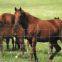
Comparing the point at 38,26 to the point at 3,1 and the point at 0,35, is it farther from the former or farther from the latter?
the point at 3,1

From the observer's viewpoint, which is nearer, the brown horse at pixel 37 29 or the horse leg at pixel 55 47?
the brown horse at pixel 37 29

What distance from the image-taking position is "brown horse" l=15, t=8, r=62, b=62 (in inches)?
474

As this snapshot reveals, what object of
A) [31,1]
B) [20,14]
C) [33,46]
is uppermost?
[20,14]

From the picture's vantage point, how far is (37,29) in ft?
40.1

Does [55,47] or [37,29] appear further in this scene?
[55,47]

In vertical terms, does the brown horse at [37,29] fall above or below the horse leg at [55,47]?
above

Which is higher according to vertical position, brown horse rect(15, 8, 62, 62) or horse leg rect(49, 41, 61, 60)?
brown horse rect(15, 8, 62, 62)

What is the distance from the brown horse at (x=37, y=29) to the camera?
39.5 feet

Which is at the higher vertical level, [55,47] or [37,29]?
[37,29]

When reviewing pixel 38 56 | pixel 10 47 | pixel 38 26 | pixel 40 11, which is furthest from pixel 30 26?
pixel 40 11

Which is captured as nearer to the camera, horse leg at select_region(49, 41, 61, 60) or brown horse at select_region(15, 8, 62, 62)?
brown horse at select_region(15, 8, 62, 62)

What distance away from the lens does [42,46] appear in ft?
49.5

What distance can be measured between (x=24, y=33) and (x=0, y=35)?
5.07 feet

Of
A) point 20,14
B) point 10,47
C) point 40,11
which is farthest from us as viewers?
point 40,11
